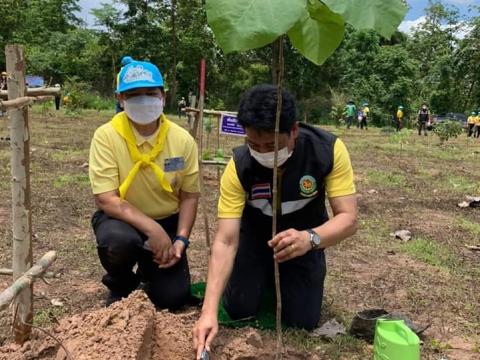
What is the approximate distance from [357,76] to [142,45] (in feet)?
36.3

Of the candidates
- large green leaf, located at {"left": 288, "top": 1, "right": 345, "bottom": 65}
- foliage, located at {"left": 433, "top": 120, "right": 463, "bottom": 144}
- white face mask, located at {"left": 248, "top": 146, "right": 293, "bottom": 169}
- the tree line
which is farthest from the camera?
the tree line

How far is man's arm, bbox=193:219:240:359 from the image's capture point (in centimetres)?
204

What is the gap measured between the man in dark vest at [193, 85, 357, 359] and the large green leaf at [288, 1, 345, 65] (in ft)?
2.66

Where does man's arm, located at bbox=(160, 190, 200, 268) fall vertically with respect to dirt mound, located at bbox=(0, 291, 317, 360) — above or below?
above

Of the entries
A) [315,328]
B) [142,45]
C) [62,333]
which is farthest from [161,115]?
[142,45]

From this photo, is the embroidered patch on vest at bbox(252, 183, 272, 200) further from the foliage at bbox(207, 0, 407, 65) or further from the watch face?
the foliage at bbox(207, 0, 407, 65)

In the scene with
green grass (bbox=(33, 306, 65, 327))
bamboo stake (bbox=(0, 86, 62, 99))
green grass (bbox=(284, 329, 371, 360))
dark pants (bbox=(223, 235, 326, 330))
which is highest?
bamboo stake (bbox=(0, 86, 62, 99))

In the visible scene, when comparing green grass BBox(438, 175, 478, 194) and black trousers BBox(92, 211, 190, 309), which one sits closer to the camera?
black trousers BBox(92, 211, 190, 309)

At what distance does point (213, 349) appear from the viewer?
223 cm

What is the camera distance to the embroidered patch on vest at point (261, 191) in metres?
2.46

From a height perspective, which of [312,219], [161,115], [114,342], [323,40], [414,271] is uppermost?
[323,40]

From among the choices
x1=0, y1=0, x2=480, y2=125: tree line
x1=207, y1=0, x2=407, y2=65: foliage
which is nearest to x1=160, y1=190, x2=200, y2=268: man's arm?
x1=207, y1=0, x2=407, y2=65: foliage

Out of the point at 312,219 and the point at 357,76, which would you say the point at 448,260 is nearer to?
the point at 312,219

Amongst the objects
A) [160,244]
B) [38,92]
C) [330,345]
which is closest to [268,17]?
[38,92]
